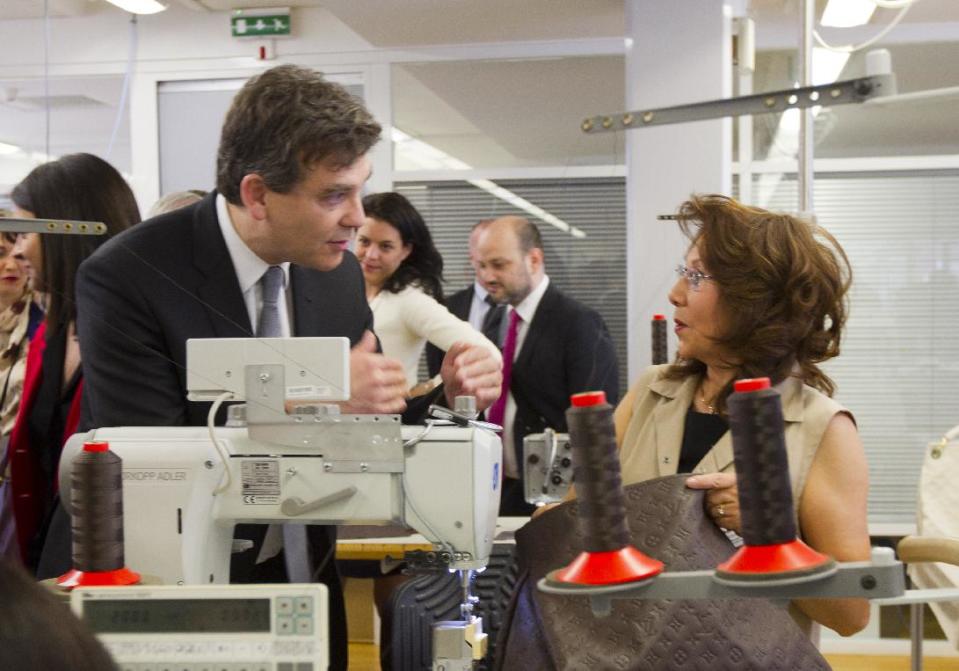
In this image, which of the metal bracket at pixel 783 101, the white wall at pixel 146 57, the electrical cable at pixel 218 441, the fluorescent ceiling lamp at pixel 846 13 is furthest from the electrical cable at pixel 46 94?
the fluorescent ceiling lamp at pixel 846 13

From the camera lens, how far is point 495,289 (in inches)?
83.1

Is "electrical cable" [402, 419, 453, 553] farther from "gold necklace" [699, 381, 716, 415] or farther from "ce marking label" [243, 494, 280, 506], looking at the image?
"gold necklace" [699, 381, 716, 415]

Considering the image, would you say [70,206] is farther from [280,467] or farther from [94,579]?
→ [94,579]

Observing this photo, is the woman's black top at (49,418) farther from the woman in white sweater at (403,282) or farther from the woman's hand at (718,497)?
the woman's hand at (718,497)

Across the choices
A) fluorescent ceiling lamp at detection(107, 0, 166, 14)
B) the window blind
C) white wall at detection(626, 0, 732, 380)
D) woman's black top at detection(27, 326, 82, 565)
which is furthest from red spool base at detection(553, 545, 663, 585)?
the window blind

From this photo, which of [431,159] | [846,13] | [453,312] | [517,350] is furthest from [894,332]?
[453,312]

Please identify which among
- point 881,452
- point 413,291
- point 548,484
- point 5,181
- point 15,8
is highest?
point 15,8

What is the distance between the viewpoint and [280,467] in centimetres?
138

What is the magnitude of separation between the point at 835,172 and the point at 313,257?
4025mm

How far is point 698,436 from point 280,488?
792mm

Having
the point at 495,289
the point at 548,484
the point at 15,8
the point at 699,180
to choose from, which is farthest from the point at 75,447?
the point at 699,180

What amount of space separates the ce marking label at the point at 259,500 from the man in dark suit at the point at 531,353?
49cm

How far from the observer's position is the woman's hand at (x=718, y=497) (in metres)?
1.44

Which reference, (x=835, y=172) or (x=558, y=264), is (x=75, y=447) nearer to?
(x=558, y=264)
